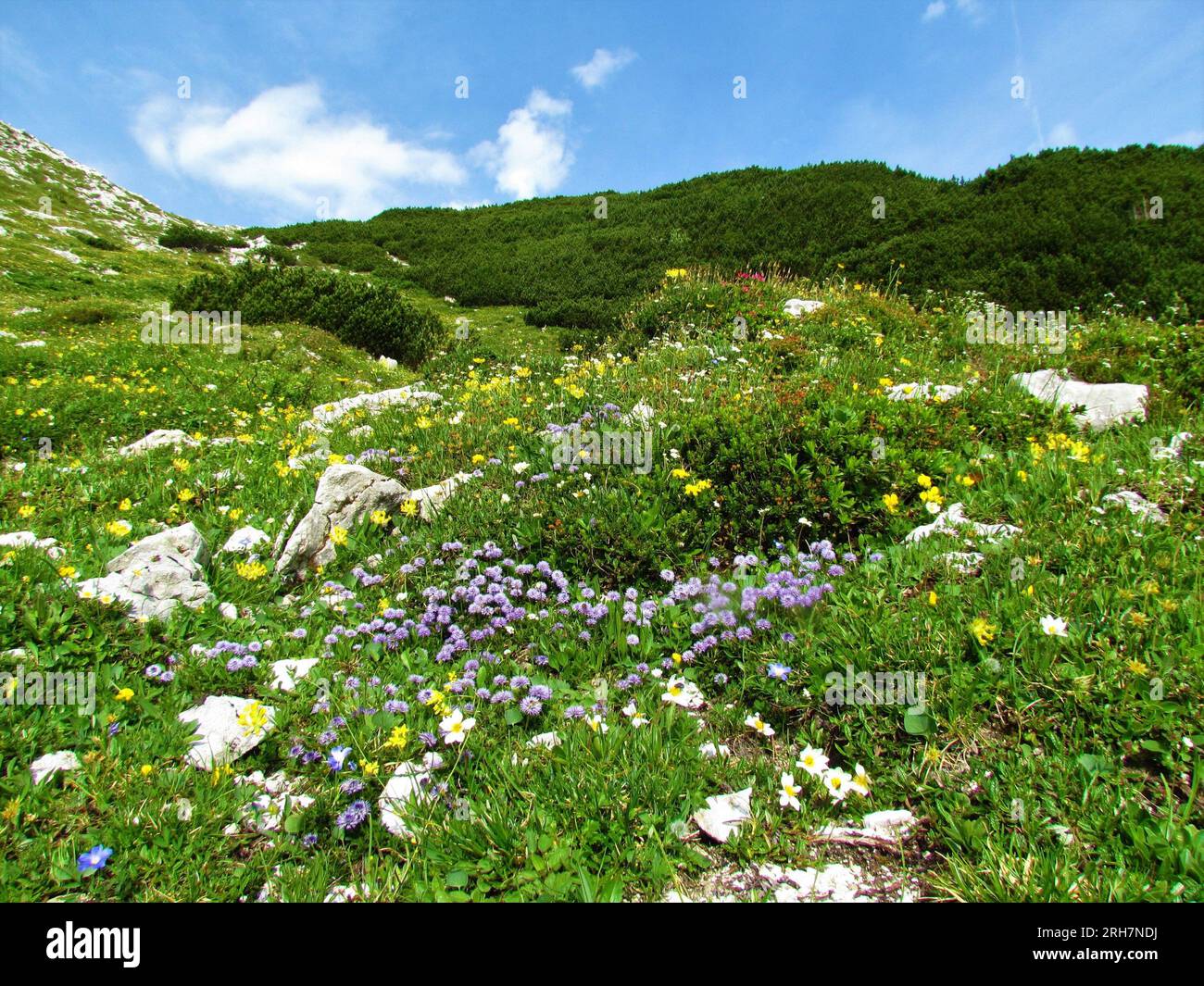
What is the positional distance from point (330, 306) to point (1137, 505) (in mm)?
15378

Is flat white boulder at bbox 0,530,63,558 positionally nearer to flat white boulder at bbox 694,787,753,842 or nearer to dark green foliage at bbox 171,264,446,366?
flat white boulder at bbox 694,787,753,842

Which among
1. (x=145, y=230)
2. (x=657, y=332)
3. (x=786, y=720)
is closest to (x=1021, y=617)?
(x=786, y=720)

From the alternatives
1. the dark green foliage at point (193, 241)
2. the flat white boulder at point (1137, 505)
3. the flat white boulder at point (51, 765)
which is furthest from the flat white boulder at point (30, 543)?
the dark green foliage at point (193, 241)

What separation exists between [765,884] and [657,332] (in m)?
10.0

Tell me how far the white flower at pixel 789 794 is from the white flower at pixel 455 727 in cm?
140

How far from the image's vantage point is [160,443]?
23.7 feet

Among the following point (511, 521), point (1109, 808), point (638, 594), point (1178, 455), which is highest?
point (1178, 455)

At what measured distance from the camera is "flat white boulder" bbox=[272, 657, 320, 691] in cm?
335

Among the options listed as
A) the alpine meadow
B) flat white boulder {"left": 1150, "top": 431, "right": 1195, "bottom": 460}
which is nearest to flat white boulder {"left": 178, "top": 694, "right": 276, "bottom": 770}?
the alpine meadow

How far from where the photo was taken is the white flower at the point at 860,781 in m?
2.48

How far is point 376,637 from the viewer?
3598 mm

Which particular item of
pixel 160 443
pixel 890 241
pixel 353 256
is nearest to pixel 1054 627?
pixel 160 443

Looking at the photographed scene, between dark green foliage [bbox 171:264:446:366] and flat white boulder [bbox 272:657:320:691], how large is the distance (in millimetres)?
11512

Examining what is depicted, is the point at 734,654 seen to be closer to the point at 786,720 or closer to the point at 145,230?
the point at 786,720
